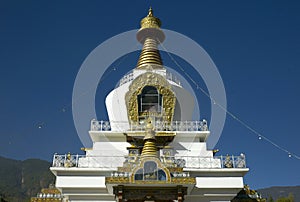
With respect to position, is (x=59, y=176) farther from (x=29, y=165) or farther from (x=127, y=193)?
(x=29, y=165)

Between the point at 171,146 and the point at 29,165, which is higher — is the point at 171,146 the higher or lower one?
the lower one

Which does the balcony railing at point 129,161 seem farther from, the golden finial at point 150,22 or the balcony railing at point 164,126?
the golden finial at point 150,22

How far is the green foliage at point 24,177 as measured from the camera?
9569cm

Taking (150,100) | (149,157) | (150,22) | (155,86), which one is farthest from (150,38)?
(149,157)

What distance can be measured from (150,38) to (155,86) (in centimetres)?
546

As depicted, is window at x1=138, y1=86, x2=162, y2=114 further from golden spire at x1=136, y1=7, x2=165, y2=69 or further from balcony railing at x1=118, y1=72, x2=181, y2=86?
golden spire at x1=136, y1=7, x2=165, y2=69

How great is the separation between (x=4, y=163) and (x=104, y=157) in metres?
128

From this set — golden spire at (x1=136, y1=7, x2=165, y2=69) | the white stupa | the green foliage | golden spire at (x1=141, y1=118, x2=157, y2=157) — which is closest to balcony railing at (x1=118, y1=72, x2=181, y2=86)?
the white stupa

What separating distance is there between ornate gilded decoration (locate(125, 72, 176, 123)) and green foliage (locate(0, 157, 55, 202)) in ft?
256

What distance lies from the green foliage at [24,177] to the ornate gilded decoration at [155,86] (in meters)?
77.9

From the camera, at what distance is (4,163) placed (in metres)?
128

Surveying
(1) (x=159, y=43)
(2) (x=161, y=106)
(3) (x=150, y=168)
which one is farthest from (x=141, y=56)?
(3) (x=150, y=168)

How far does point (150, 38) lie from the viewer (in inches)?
814

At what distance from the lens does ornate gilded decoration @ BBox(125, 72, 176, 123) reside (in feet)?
52.4
